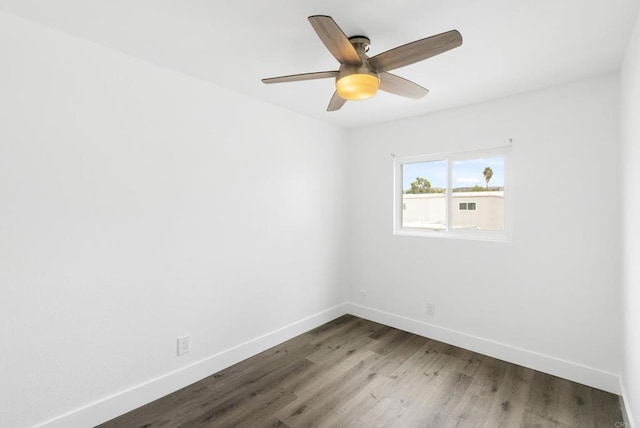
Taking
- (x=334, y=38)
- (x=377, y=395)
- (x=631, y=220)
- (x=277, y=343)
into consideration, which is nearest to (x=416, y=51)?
(x=334, y=38)

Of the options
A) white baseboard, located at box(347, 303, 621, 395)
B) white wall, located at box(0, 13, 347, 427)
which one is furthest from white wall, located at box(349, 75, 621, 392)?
white wall, located at box(0, 13, 347, 427)

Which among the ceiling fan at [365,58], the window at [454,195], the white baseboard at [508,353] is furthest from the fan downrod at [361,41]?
the white baseboard at [508,353]

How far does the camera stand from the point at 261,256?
9.78 feet

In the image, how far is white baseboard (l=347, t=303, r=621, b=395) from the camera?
237 cm

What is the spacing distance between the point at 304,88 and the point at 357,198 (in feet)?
5.50

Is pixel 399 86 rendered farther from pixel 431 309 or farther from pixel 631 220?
pixel 431 309

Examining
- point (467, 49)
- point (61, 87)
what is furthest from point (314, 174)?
point (61, 87)

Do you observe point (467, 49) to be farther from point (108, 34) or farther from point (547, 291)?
point (108, 34)

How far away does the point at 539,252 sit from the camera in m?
2.63

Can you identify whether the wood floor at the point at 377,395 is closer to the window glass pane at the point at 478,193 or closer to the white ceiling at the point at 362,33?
the window glass pane at the point at 478,193

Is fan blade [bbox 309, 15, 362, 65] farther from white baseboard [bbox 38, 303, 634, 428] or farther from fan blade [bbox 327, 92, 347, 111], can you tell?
white baseboard [bbox 38, 303, 634, 428]

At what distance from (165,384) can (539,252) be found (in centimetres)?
312

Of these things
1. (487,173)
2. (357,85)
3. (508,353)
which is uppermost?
(357,85)

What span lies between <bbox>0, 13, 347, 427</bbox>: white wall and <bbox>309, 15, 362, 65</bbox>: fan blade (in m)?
1.36
